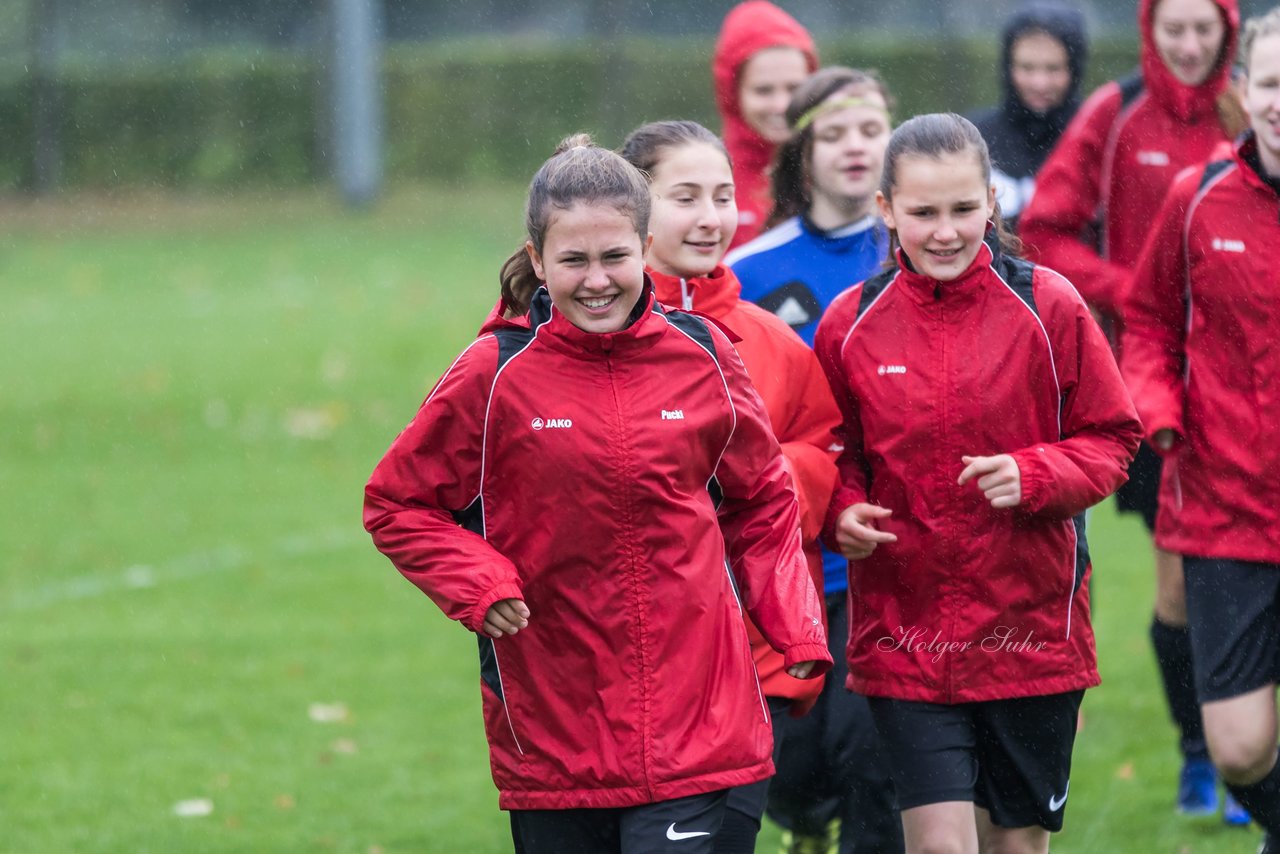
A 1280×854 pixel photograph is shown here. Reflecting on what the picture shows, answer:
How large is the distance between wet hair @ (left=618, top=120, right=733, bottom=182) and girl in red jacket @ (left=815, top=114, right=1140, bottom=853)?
0.51 m

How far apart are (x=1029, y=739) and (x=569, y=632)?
50.7 inches

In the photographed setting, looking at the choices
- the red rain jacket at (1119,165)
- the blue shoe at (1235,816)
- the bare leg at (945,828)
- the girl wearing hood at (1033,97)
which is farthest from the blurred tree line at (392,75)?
the bare leg at (945,828)

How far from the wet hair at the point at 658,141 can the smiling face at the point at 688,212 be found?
0.02 meters

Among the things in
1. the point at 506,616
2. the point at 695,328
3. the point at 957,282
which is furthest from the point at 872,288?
the point at 506,616

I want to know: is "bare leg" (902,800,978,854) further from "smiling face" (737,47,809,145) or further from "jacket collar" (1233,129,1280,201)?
"smiling face" (737,47,809,145)

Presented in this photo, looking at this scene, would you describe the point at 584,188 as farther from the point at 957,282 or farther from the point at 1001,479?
the point at 1001,479

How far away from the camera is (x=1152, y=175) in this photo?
6637 mm

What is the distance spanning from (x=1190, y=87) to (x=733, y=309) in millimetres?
2447

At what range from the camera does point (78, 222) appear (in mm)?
29859

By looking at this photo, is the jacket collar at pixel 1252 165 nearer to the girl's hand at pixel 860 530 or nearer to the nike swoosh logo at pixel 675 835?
the girl's hand at pixel 860 530

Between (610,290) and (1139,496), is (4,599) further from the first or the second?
(610,290)

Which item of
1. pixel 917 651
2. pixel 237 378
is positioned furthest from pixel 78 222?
pixel 917 651

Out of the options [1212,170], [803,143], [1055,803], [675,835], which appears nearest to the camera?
[675,835]

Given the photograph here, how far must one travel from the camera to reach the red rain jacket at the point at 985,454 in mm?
4582
